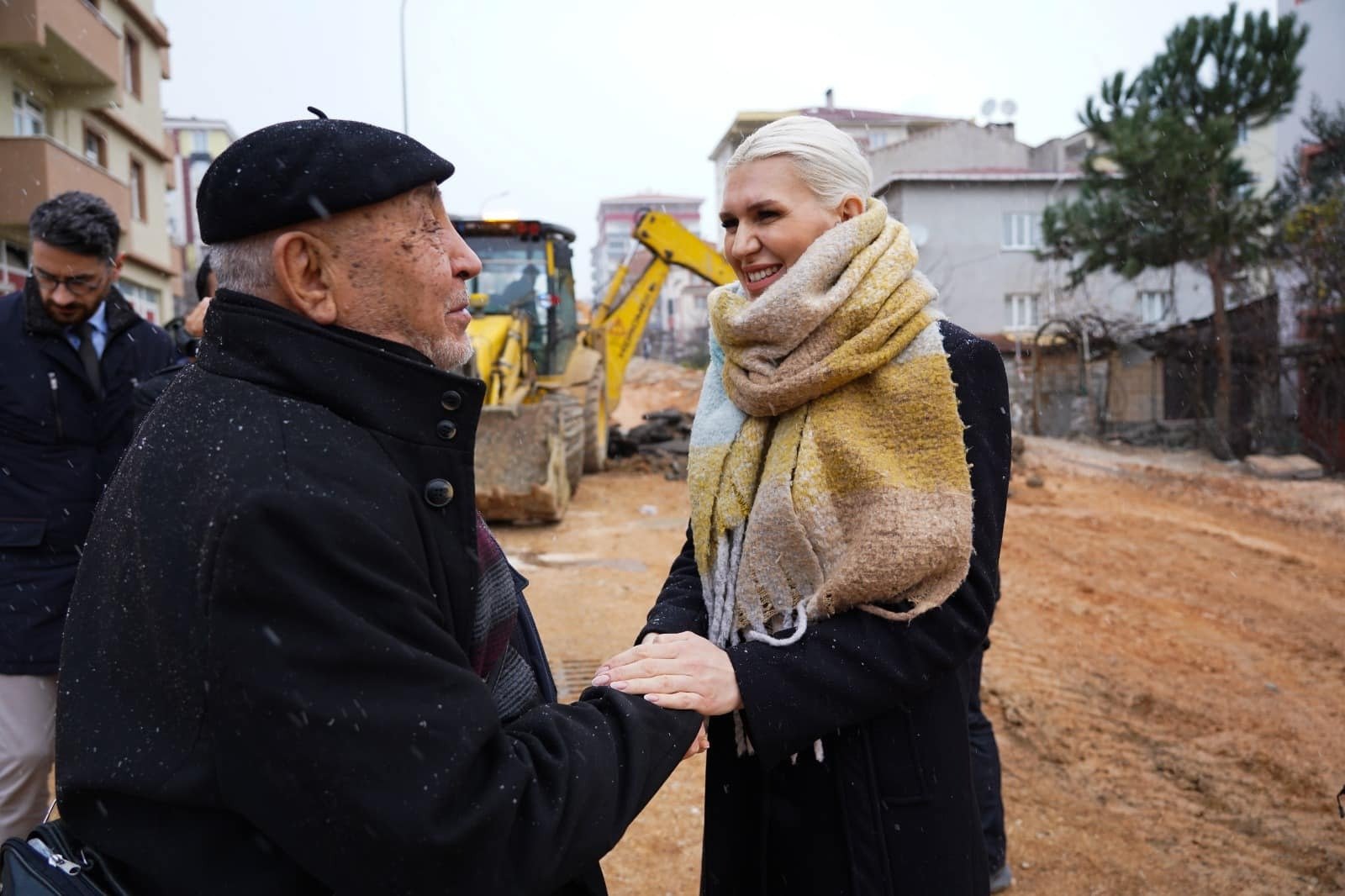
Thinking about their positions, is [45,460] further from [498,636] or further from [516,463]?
[516,463]

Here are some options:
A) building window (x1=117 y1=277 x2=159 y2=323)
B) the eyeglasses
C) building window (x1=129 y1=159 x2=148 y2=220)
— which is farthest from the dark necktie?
building window (x1=129 y1=159 x2=148 y2=220)

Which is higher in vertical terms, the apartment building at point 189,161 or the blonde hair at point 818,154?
the apartment building at point 189,161

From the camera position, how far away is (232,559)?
3.79ft

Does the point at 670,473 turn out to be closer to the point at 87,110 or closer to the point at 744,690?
the point at 744,690

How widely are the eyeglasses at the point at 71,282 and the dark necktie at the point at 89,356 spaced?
110mm

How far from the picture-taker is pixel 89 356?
3.15m

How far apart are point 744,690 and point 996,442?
0.63 metres

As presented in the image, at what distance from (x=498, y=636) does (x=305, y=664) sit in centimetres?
41

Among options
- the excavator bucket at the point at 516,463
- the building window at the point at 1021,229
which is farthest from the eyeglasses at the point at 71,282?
the building window at the point at 1021,229

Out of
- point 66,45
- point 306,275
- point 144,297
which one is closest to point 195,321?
point 306,275

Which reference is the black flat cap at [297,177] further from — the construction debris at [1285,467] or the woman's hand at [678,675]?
the construction debris at [1285,467]

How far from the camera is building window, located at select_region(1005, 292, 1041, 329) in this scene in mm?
32094

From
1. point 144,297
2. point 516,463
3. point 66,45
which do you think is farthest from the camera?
point 144,297

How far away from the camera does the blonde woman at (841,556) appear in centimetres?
174
